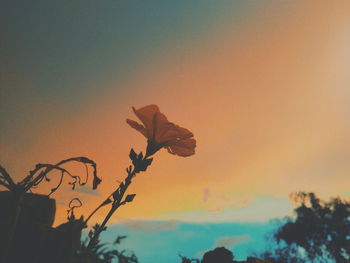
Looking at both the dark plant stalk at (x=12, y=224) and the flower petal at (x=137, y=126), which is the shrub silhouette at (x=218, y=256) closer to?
the flower petal at (x=137, y=126)

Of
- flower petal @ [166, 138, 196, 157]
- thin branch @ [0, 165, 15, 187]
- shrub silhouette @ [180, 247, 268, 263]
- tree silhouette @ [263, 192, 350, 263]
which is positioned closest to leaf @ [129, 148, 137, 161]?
flower petal @ [166, 138, 196, 157]

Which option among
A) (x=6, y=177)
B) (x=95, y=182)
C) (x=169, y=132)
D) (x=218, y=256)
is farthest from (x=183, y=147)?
(x=218, y=256)

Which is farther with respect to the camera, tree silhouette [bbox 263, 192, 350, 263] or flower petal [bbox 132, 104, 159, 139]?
tree silhouette [bbox 263, 192, 350, 263]

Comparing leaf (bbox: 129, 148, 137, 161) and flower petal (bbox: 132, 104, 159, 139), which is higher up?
flower petal (bbox: 132, 104, 159, 139)

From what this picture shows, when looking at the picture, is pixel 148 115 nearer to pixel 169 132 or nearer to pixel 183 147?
pixel 169 132

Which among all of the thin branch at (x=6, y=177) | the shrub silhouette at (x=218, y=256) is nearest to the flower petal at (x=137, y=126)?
the thin branch at (x=6, y=177)

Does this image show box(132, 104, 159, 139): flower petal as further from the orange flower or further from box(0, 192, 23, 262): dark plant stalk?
box(0, 192, 23, 262): dark plant stalk

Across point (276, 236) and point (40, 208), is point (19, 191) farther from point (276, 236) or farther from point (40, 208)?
point (276, 236)

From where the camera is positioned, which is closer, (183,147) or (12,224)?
(12,224)

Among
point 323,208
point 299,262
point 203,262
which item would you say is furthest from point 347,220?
point 203,262
